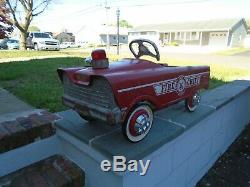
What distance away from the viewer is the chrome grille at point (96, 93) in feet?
5.80

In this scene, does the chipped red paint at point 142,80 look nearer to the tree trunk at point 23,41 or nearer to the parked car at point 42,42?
the parked car at point 42,42

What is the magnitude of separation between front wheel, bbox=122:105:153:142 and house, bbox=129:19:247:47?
35.2 metres

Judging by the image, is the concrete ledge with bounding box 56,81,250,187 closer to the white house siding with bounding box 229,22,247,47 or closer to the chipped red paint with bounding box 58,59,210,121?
the chipped red paint with bounding box 58,59,210,121

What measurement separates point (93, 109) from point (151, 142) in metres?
0.61

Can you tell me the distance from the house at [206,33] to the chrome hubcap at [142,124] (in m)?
35.2

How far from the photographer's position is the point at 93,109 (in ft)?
6.18

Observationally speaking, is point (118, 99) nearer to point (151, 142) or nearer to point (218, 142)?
point (151, 142)

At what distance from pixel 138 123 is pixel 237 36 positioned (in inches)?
1597

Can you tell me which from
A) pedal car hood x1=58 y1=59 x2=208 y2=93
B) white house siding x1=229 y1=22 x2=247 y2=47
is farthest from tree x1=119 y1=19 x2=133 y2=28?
pedal car hood x1=58 y1=59 x2=208 y2=93

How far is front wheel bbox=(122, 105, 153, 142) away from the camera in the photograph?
189 centimetres

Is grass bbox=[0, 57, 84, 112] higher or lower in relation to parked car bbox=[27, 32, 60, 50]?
lower

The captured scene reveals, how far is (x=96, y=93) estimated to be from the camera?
187cm

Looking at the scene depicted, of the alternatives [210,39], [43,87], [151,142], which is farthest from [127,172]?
[210,39]

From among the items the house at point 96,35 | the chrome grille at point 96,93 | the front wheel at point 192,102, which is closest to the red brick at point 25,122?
the chrome grille at point 96,93
